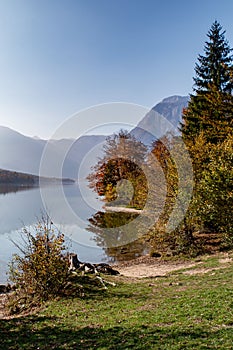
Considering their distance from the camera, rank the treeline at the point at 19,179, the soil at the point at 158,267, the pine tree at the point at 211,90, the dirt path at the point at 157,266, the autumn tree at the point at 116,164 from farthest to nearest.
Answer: the treeline at the point at 19,179, the autumn tree at the point at 116,164, the pine tree at the point at 211,90, the dirt path at the point at 157,266, the soil at the point at 158,267

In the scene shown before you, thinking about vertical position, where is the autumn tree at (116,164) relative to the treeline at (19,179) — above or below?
below

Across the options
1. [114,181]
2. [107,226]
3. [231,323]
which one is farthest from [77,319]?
[114,181]

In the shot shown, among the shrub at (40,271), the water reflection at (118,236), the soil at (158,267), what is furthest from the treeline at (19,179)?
the shrub at (40,271)

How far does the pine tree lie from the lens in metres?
25.5

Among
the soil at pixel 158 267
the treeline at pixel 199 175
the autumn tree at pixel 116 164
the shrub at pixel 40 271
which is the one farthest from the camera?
the autumn tree at pixel 116 164

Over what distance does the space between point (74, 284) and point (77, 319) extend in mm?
3503

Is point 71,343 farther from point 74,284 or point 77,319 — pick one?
point 74,284

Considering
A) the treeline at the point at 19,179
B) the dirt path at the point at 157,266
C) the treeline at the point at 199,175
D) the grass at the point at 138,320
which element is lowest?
the dirt path at the point at 157,266

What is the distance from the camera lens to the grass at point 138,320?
583 centimetres

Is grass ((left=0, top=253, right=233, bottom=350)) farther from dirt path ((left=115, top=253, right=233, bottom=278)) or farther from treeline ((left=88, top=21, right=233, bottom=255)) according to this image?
treeline ((left=88, top=21, right=233, bottom=255))

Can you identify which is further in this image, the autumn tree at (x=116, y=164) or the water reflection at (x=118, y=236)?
the autumn tree at (x=116, y=164)

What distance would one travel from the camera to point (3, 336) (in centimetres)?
Answer: 773

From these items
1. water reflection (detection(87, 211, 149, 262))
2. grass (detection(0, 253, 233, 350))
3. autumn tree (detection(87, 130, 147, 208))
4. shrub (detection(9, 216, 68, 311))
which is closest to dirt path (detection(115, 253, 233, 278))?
water reflection (detection(87, 211, 149, 262))

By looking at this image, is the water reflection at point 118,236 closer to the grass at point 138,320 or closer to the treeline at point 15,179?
the grass at point 138,320
